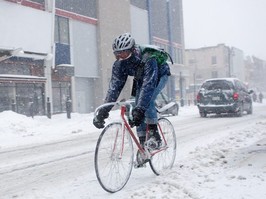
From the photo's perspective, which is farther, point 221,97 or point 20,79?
point 20,79

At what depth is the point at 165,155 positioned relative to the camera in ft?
18.3

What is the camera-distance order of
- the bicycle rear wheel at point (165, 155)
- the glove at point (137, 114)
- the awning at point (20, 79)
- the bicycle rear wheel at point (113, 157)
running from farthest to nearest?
the awning at point (20, 79)
the bicycle rear wheel at point (165, 155)
the glove at point (137, 114)
the bicycle rear wheel at point (113, 157)

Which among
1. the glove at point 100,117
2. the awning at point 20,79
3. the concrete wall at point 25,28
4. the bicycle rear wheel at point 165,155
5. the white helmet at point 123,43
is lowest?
the bicycle rear wheel at point 165,155

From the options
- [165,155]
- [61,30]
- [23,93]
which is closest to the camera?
[165,155]

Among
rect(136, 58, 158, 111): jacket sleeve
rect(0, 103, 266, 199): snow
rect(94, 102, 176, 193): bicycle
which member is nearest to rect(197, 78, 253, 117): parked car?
rect(0, 103, 266, 199): snow

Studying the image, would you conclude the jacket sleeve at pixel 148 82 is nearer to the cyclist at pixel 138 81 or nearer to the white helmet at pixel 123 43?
the cyclist at pixel 138 81

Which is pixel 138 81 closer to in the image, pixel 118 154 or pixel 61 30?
pixel 118 154

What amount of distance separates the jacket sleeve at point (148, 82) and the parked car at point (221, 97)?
40.2 ft

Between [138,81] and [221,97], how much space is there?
1212 cm

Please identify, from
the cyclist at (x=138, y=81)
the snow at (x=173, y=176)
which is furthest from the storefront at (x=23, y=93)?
the cyclist at (x=138, y=81)

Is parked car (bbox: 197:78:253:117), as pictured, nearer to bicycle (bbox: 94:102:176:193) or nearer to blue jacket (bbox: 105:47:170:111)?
bicycle (bbox: 94:102:176:193)

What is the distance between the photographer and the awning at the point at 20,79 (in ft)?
68.5

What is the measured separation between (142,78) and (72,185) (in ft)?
5.41

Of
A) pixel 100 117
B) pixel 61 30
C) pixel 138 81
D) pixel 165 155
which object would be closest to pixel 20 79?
pixel 61 30
